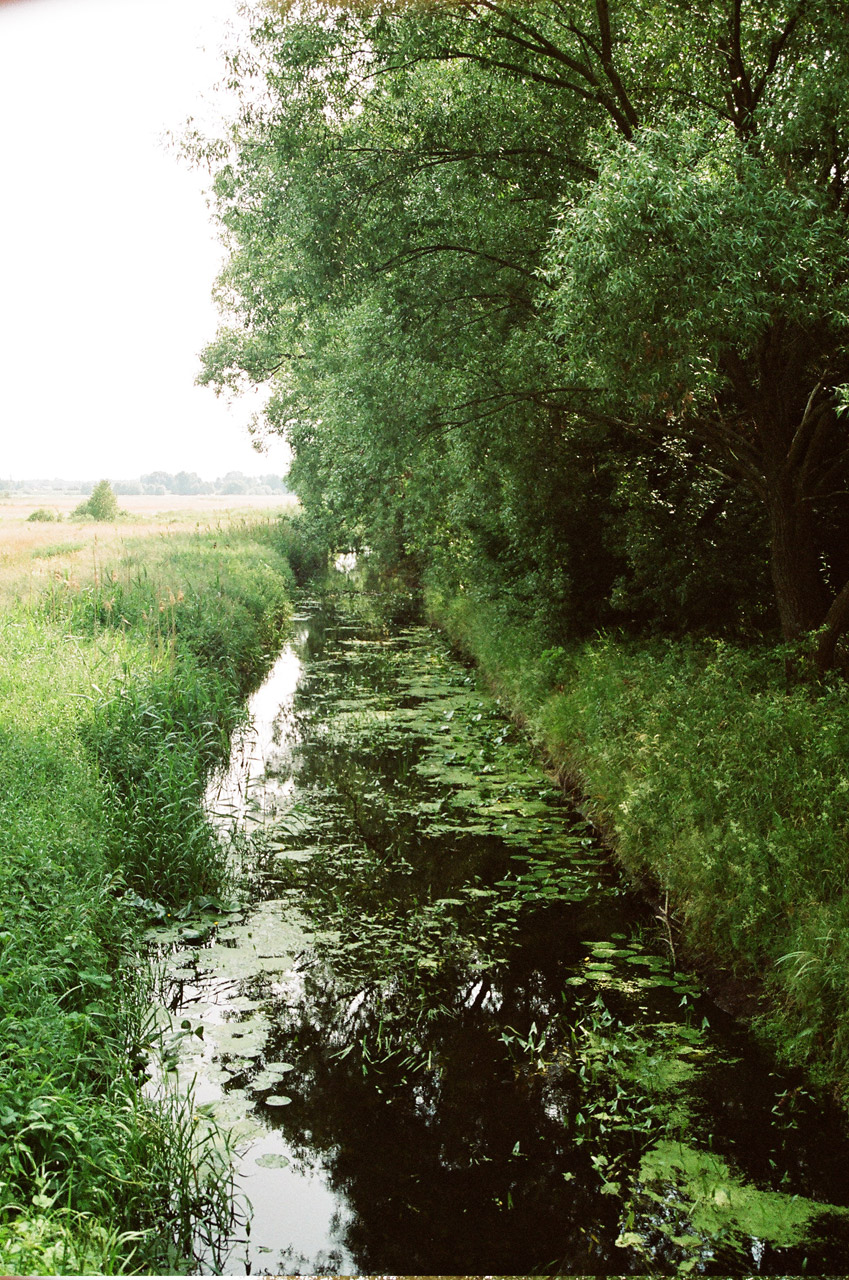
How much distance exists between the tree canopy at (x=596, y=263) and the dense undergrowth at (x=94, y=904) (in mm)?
4009

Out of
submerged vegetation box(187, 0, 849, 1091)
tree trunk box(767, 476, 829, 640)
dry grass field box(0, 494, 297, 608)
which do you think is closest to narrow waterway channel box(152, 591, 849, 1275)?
submerged vegetation box(187, 0, 849, 1091)

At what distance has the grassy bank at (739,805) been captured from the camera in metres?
4.55

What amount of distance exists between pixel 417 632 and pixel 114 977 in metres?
15.1

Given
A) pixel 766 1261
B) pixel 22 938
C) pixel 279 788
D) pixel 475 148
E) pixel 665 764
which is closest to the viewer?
pixel 766 1261

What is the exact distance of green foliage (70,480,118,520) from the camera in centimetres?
2361

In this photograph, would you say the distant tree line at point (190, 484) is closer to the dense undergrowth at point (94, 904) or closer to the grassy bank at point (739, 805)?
the dense undergrowth at point (94, 904)

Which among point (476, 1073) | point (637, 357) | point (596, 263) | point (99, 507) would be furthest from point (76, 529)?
point (476, 1073)

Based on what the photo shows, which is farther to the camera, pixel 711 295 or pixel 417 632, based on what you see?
pixel 417 632

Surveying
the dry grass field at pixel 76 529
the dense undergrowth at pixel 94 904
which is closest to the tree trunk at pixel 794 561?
the dense undergrowth at pixel 94 904

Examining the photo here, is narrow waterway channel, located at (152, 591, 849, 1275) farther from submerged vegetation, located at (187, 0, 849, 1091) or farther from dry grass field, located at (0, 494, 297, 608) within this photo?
dry grass field, located at (0, 494, 297, 608)

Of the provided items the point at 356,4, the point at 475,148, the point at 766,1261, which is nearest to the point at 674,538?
the point at 475,148

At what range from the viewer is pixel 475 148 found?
8516mm

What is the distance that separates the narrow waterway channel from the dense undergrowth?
1.17 feet

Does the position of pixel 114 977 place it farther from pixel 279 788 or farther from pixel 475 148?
pixel 475 148
